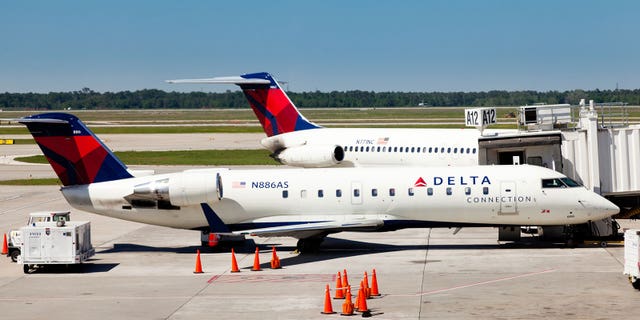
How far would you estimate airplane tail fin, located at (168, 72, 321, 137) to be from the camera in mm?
50500

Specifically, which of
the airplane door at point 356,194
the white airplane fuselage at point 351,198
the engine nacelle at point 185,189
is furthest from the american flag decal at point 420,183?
the engine nacelle at point 185,189

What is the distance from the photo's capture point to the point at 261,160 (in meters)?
71.4

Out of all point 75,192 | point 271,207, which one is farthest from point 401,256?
point 75,192

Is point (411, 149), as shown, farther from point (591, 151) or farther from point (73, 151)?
point (73, 151)

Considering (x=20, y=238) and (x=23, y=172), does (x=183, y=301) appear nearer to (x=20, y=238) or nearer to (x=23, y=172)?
(x=20, y=238)

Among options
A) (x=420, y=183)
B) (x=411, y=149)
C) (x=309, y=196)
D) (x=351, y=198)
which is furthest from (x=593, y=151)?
(x=411, y=149)

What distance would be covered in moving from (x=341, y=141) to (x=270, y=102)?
468 cm

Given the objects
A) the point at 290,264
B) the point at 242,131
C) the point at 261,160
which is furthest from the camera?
the point at 242,131

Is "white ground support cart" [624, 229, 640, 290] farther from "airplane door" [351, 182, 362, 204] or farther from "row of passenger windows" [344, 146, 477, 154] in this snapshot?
"row of passenger windows" [344, 146, 477, 154]

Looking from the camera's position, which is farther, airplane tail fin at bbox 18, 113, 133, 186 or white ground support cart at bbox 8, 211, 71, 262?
airplane tail fin at bbox 18, 113, 133, 186

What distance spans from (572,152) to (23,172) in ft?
144

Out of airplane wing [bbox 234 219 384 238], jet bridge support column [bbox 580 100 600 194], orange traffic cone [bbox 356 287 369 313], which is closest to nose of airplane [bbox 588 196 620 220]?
jet bridge support column [bbox 580 100 600 194]

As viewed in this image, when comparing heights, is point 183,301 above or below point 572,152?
below

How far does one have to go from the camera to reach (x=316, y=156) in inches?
1870
